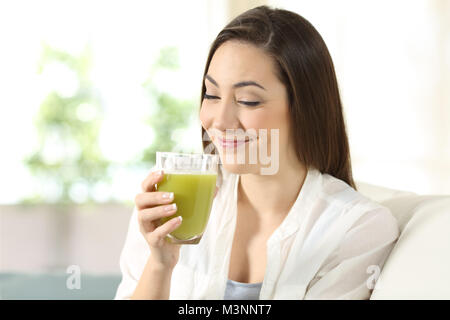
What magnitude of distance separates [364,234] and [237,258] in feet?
1.40

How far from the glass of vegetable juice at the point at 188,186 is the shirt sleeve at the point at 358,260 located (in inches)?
15.1

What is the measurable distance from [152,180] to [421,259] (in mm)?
681

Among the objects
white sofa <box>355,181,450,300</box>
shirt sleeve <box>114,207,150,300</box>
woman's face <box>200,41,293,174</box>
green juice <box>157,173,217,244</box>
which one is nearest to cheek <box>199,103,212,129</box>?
woman's face <box>200,41,293,174</box>

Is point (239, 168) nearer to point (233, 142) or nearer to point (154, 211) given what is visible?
point (233, 142)

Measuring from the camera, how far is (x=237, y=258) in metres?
1.73

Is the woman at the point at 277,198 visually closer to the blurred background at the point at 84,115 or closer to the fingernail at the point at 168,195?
the fingernail at the point at 168,195

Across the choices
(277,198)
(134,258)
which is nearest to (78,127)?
(134,258)

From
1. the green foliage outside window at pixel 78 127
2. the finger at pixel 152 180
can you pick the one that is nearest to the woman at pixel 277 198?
the finger at pixel 152 180

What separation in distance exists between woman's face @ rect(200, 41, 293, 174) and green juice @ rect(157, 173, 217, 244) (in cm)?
16

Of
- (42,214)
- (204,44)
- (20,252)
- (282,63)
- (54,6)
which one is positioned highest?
(54,6)

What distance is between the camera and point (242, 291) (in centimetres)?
162
